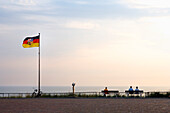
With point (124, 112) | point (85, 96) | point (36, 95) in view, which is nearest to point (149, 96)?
point (85, 96)

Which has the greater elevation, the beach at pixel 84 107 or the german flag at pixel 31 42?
the german flag at pixel 31 42

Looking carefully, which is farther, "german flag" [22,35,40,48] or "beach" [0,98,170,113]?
"german flag" [22,35,40,48]

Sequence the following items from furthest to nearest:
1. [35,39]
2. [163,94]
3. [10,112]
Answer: [35,39] < [163,94] < [10,112]

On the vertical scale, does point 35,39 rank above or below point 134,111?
above

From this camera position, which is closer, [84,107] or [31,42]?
[84,107]

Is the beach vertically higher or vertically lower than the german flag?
lower

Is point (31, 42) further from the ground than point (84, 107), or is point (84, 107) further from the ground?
point (31, 42)

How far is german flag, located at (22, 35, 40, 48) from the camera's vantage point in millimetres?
38875

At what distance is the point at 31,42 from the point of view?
128ft

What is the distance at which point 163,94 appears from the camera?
117 feet

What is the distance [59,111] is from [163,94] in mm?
17851

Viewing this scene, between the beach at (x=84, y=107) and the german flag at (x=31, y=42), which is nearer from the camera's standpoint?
the beach at (x=84, y=107)

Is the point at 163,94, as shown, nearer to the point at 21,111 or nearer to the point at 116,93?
the point at 116,93

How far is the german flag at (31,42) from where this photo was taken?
3888 centimetres
